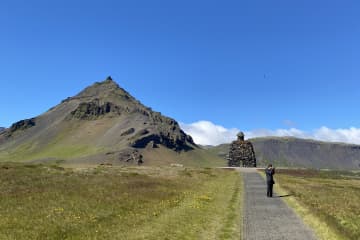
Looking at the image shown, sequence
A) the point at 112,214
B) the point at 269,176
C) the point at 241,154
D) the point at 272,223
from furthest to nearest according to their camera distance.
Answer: the point at 241,154 < the point at 269,176 < the point at 112,214 < the point at 272,223

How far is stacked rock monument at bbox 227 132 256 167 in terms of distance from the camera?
11875 cm

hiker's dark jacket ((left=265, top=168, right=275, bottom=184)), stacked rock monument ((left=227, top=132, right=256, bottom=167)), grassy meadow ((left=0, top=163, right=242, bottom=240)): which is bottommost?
grassy meadow ((left=0, top=163, right=242, bottom=240))

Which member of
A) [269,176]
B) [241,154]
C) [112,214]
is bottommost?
[112,214]

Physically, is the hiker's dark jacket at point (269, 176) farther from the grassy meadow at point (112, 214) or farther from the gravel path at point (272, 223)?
the gravel path at point (272, 223)

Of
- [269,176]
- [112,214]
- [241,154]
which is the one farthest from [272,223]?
[241,154]

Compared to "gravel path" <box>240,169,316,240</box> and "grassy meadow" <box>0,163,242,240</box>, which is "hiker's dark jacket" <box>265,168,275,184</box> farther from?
"gravel path" <box>240,169,316,240</box>

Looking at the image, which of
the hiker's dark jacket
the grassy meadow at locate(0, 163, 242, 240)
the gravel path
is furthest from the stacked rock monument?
the gravel path

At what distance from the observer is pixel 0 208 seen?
2438 cm

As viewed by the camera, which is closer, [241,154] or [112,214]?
[112,214]

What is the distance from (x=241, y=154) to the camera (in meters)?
119

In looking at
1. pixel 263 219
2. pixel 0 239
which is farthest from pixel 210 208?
pixel 0 239

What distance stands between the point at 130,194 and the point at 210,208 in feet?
27.6

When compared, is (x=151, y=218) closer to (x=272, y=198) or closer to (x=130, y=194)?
(x=130, y=194)

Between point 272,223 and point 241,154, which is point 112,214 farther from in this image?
point 241,154
